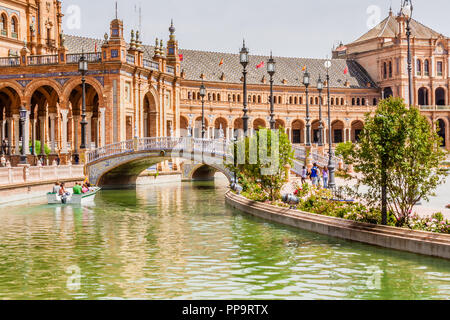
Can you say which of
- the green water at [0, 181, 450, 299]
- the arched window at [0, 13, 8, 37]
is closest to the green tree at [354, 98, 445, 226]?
the green water at [0, 181, 450, 299]

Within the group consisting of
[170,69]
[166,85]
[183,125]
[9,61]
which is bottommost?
[183,125]

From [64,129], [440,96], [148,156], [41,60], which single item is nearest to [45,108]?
[64,129]

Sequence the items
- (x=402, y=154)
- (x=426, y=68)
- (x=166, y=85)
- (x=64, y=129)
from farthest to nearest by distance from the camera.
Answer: (x=426, y=68) → (x=166, y=85) → (x=64, y=129) → (x=402, y=154)

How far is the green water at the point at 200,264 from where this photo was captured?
46.0 feet

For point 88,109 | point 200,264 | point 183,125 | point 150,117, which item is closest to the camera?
point 200,264

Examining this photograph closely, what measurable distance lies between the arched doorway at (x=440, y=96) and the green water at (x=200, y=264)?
88.7 metres

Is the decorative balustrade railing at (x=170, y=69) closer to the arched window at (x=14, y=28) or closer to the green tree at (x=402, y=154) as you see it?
the arched window at (x=14, y=28)

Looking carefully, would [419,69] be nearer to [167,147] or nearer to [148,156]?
[167,147]

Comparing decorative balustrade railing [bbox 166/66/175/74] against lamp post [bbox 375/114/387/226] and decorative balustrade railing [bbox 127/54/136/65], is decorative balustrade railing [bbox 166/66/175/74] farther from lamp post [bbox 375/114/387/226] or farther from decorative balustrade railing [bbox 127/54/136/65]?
lamp post [bbox 375/114/387/226]

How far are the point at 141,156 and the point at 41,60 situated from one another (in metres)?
13.3

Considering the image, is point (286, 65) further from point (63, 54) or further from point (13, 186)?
point (13, 186)

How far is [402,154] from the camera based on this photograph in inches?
713

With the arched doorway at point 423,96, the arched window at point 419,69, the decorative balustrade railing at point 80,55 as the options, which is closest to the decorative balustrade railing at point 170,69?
the decorative balustrade railing at point 80,55
